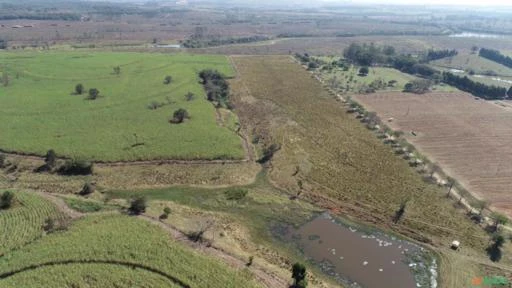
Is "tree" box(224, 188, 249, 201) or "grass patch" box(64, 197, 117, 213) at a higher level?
"grass patch" box(64, 197, 117, 213)

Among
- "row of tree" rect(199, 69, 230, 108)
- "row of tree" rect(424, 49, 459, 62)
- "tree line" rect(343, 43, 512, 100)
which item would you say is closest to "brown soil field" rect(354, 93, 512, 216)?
"tree line" rect(343, 43, 512, 100)

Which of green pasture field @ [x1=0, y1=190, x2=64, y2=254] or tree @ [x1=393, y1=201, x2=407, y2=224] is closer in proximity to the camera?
green pasture field @ [x1=0, y1=190, x2=64, y2=254]

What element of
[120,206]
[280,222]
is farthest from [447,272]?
[120,206]

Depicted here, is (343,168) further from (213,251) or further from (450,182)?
(213,251)

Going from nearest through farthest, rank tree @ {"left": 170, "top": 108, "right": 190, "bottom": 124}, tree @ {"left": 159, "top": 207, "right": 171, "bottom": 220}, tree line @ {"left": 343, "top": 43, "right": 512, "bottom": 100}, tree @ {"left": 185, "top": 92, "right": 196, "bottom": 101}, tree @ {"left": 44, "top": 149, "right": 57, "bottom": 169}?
tree @ {"left": 159, "top": 207, "right": 171, "bottom": 220} < tree @ {"left": 44, "top": 149, "right": 57, "bottom": 169} < tree @ {"left": 170, "top": 108, "right": 190, "bottom": 124} < tree @ {"left": 185, "top": 92, "right": 196, "bottom": 101} < tree line @ {"left": 343, "top": 43, "right": 512, "bottom": 100}

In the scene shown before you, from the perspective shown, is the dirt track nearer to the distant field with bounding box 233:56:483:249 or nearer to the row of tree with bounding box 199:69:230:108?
the distant field with bounding box 233:56:483:249

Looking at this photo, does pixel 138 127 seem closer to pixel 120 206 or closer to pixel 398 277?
pixel 120 206
